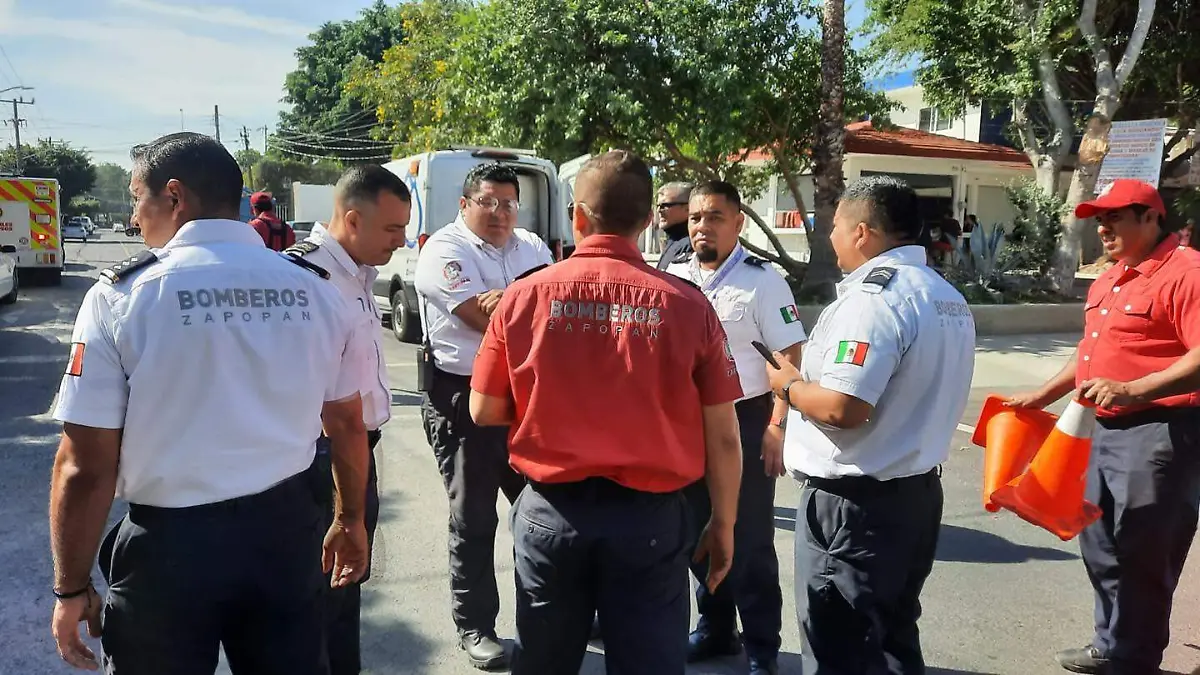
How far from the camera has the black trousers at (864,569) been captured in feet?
8.30

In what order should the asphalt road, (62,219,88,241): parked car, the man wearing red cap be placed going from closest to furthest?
the asphalt road < the man wearing red cap < (62,219,88,241): parked car

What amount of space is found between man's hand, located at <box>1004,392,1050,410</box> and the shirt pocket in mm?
351

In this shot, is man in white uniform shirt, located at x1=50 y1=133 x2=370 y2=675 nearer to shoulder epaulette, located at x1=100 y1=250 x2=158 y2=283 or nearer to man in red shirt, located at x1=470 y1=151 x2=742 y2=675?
shoulder epaulette, located at x1=100 y1=250 x2=158 y2=283

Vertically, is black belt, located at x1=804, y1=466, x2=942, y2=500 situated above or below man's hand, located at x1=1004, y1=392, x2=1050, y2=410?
below

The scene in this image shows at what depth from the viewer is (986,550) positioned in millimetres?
4691

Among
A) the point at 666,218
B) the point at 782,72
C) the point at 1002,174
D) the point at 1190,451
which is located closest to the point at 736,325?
the point at 666,218

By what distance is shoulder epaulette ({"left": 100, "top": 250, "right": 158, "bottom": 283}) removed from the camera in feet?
6.16

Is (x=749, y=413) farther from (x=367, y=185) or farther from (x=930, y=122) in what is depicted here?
(x=930, y=122)

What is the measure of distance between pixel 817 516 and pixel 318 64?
4441 cm

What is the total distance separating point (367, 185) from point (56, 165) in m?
72.0

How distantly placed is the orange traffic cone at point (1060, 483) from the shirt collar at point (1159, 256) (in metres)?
0.68

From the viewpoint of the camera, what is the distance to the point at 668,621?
218 centimetres

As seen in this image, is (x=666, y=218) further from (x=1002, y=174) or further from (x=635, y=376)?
(x=1002, y=174)

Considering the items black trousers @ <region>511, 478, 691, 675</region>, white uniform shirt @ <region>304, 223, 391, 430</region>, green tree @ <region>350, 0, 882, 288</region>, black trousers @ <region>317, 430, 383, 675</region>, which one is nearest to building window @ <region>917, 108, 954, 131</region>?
green tree @ <region>350, 0, 882, 288</region>
